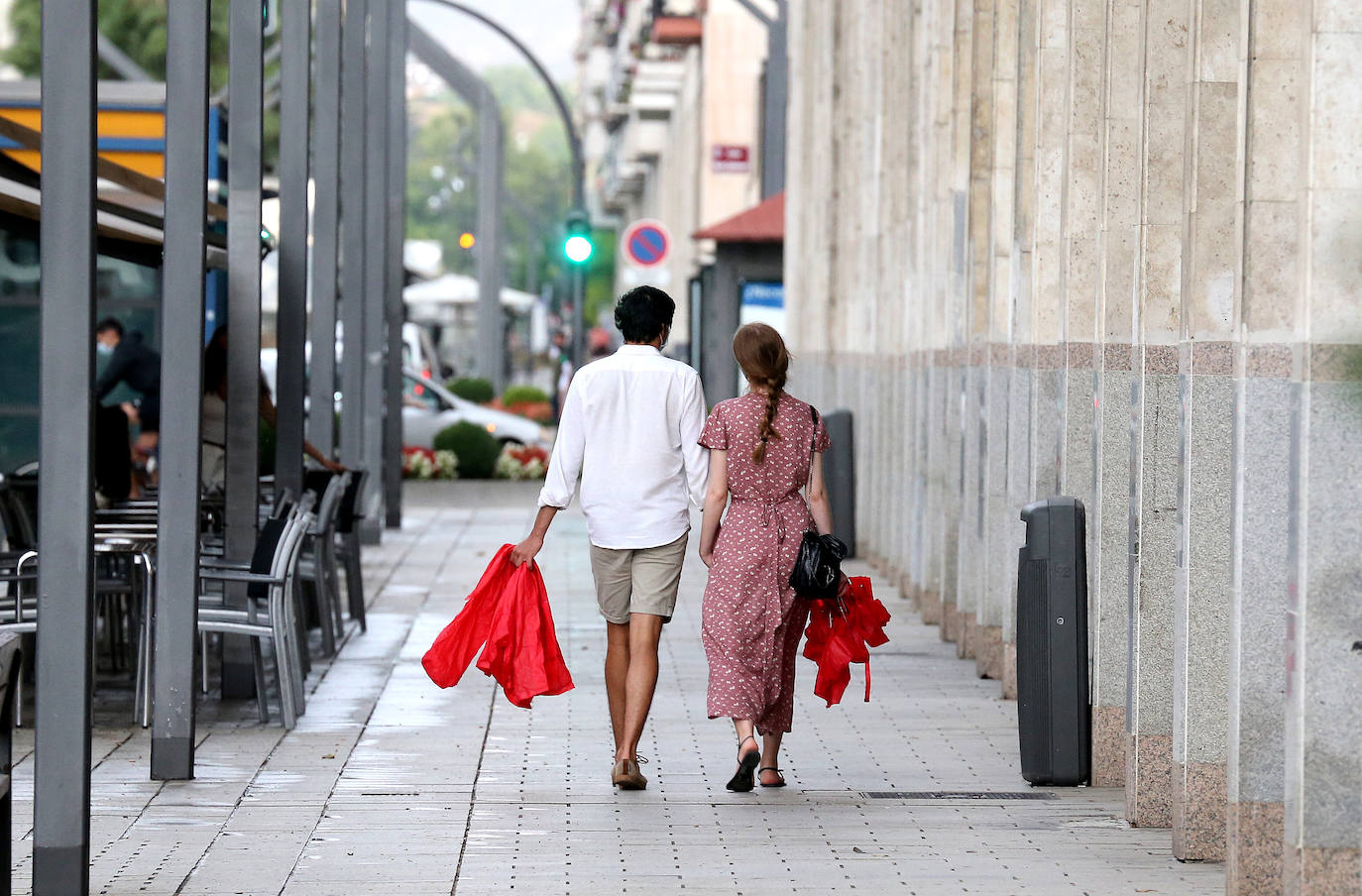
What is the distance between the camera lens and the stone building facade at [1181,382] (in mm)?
5715

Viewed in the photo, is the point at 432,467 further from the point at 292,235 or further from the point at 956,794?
the point at 956,794

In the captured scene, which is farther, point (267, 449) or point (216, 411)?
point (267, 449)

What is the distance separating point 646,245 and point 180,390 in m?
20.1

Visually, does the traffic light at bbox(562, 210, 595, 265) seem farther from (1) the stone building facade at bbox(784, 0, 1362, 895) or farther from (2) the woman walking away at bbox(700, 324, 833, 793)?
(2) the woman walking away at bbox(700, 324, 833, 793)

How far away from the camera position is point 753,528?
26.2 ft

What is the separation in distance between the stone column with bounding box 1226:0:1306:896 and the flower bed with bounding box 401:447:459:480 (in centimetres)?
2262

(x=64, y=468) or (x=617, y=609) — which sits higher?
(x=64, y=468)

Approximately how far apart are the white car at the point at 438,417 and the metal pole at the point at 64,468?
23.5m

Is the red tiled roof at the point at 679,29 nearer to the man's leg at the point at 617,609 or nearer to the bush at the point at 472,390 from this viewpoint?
the bush at the point at 472,390

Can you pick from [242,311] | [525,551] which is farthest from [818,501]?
[242,311]

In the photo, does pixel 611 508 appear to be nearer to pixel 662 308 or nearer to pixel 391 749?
pixel 662 308

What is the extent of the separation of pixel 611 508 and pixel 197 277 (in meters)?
1.75

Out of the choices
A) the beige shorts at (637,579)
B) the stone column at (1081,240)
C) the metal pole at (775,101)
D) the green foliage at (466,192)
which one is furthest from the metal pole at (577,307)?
the green foliage at (466,192)

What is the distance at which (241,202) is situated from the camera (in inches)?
405
